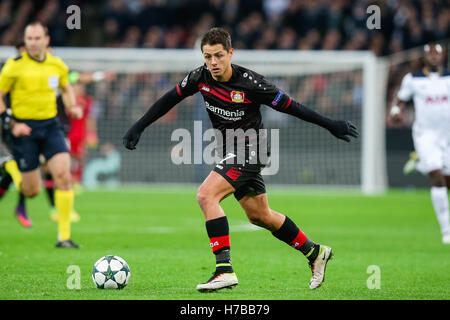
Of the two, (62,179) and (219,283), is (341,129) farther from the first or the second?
(62,179)

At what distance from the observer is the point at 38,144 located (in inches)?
388

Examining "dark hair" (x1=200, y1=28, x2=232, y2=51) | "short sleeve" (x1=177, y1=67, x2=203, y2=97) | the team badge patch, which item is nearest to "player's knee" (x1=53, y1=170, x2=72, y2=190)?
the team badge patch

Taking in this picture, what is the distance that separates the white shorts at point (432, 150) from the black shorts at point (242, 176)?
4.77 meters

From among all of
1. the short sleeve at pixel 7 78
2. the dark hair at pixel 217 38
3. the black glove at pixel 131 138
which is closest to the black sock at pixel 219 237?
the black glove at pixel 131 138

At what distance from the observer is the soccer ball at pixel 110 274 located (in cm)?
667

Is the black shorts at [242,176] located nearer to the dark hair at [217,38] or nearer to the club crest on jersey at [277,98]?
the club crest on jersey at [277,98]

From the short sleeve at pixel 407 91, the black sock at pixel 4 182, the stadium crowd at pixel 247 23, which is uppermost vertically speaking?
the stadium crowd at pixel 247 23

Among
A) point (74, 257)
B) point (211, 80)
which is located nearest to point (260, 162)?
point (211, 80)

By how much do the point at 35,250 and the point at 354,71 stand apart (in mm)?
14020

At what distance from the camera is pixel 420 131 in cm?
1141

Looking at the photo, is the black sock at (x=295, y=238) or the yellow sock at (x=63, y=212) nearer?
the black sock at (x=295, y=238)

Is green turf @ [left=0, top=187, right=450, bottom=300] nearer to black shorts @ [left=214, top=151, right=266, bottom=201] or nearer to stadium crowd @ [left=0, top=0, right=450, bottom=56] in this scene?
black shorts @ [left=214, top=151, right=266, bottom=201]

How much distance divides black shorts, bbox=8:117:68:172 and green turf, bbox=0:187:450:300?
41.3 inches

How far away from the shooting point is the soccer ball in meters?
6.67
